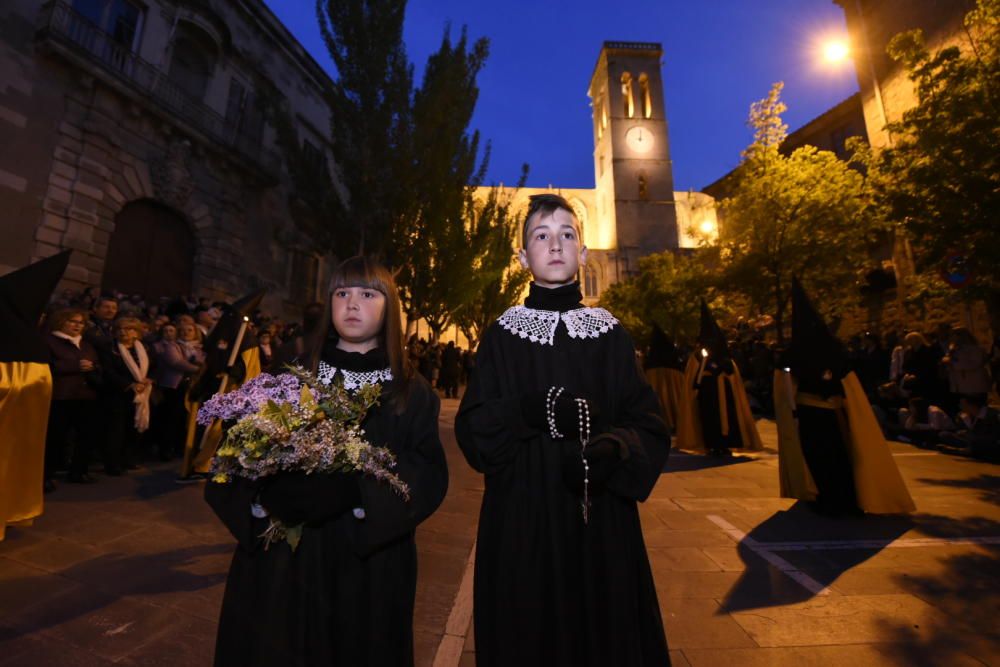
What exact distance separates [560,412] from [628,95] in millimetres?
55980

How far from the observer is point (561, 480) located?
5.97 ft

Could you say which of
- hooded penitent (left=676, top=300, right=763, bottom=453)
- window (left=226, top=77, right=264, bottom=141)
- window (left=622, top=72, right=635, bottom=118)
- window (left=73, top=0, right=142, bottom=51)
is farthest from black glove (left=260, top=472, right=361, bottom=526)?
window (left=622, top=72, right=635, bottom=118)

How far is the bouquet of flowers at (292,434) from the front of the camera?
1.42m

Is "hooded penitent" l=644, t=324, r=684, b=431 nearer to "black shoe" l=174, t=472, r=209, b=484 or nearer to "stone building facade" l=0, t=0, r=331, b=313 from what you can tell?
"black shoe" l=174, t=472, r=209, b=484

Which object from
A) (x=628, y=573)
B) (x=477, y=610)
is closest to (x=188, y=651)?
(x=477, y=610)

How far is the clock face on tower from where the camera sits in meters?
48.1

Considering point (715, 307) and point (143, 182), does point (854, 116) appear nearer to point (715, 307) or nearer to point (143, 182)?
point (715, 307)

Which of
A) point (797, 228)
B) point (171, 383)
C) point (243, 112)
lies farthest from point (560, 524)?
point (243, 112)

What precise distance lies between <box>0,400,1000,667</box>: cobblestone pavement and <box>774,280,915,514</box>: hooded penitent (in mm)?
256

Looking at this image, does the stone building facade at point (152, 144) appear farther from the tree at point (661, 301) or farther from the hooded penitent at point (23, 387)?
the tree at point (661, 301)

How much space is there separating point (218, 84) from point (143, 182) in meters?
4.76

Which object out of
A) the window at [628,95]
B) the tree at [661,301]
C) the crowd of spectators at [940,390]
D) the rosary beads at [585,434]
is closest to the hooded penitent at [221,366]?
the rosary beads at [585,434]

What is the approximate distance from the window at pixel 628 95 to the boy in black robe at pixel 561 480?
53932 millimetres

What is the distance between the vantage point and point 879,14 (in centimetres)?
1673
